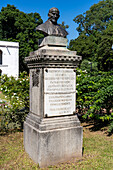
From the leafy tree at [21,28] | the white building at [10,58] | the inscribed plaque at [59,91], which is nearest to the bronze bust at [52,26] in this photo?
the inscribed plaque at [59,91]

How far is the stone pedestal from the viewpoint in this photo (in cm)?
420

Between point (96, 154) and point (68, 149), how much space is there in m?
0.83

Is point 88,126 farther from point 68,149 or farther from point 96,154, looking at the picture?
point 68,149

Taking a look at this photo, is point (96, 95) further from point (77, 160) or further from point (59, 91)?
point (77, 160)

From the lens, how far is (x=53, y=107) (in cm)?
438

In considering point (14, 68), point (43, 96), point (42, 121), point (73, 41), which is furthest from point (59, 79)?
point (73, 41)

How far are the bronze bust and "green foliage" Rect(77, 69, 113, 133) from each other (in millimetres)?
2516

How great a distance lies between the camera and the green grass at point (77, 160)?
166 inches

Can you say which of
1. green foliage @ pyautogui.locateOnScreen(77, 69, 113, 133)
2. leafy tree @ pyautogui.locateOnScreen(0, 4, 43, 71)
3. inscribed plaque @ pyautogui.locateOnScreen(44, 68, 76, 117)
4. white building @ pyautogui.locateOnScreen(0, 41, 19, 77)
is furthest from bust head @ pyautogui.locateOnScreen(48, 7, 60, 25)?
leafy tree @ pyautogui.locateOnScreen(0, 4, 43, 71)

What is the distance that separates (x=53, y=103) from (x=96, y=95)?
8.08 ft

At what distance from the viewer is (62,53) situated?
14.4 feet

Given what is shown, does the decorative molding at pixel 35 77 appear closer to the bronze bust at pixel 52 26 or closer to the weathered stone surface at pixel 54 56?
the weathered stone surface at pixel 54 56

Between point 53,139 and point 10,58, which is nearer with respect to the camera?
point 53,139

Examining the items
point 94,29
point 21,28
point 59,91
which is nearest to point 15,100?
point 59,91
